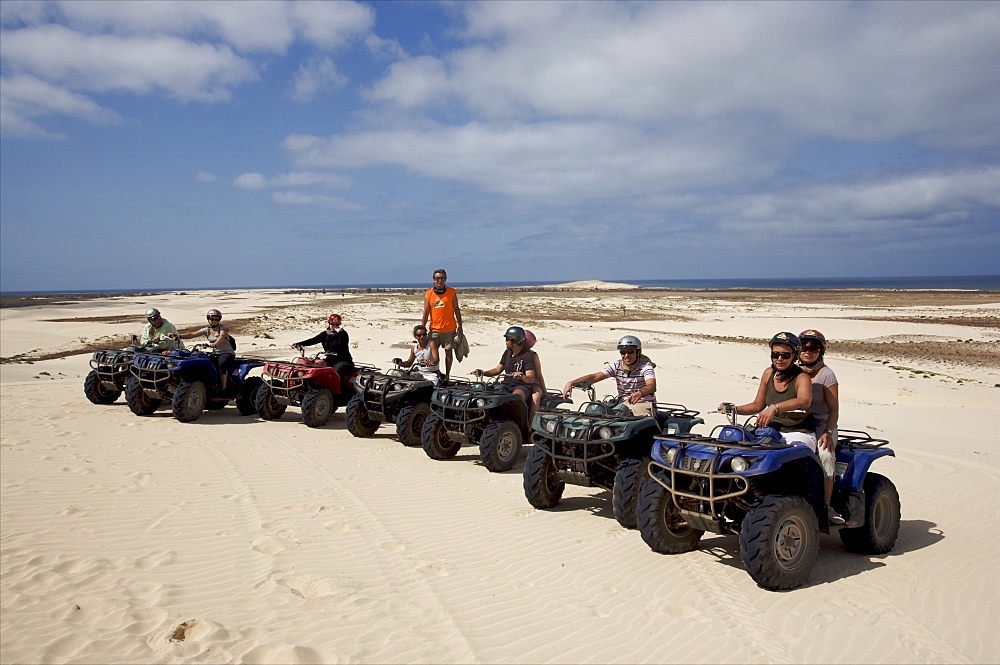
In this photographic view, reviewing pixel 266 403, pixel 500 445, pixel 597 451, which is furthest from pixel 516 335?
pixel 266 403

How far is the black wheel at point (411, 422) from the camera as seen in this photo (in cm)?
980

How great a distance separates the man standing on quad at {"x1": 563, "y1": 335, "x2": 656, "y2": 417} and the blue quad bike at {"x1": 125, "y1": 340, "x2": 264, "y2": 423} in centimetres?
703

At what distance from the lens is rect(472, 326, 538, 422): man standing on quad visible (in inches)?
341

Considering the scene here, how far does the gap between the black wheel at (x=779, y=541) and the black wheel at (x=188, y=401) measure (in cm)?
938

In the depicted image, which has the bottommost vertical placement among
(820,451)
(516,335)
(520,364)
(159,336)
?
(820,451)

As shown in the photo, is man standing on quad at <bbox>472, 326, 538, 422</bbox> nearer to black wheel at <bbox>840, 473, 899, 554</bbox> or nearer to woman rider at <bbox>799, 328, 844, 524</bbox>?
woman rider at <bbox>799, 328, 844, 524</bbox>

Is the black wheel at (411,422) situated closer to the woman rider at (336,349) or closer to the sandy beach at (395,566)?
the sandy beach at (395,566)

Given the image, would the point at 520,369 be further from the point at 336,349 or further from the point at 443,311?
the point at 336,349

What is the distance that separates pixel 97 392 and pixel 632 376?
10.8 metres

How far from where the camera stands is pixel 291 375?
37.2 ft

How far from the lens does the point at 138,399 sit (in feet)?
39.4

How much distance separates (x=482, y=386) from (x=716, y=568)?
12.7 feet

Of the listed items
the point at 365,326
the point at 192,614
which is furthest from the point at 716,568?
the point at 365,326

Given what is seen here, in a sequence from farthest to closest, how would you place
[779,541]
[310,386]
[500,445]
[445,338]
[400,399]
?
[445,338], [310,386], [400,399], [500,445], [779,541]
